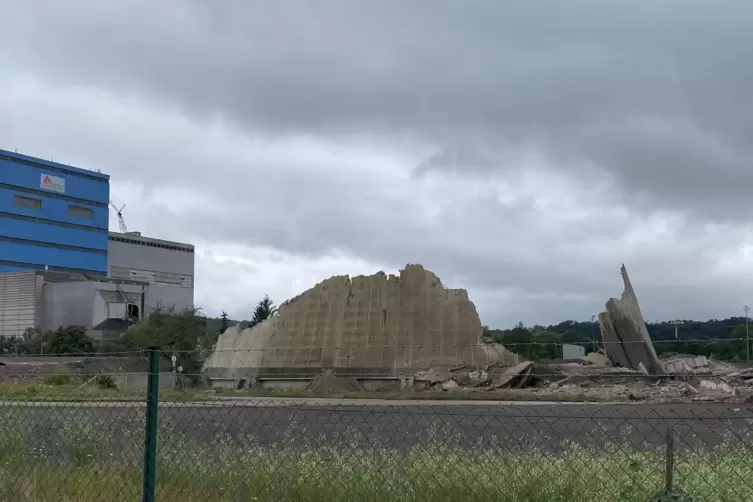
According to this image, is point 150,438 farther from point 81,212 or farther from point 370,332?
point 81,212

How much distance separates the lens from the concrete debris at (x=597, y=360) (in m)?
46.8

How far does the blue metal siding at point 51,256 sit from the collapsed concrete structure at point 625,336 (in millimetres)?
86521

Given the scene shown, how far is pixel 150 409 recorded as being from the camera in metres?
6.77

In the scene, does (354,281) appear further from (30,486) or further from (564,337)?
(30,486)

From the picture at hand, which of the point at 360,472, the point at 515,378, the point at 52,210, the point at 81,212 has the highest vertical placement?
the point at 81,212

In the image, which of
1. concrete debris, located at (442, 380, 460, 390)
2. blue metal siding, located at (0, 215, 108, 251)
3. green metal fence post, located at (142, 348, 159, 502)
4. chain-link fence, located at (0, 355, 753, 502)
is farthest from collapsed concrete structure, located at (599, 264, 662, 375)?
blue metal siding, located at (0, 215, 108, 251)

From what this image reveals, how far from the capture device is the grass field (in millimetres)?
6648

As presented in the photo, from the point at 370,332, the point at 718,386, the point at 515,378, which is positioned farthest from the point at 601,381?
the point at 370,332

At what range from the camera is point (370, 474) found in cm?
722

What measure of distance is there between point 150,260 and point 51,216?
1048 inches

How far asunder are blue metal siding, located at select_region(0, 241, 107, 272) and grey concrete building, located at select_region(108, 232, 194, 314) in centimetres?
688

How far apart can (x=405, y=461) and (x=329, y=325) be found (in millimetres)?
38767

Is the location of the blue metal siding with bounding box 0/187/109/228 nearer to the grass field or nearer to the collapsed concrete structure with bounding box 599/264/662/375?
the collapsed concrete structure with bounding box 599/264/662/375

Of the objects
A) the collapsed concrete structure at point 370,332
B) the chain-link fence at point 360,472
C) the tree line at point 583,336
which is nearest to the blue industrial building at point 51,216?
the tree line at point 583,336
